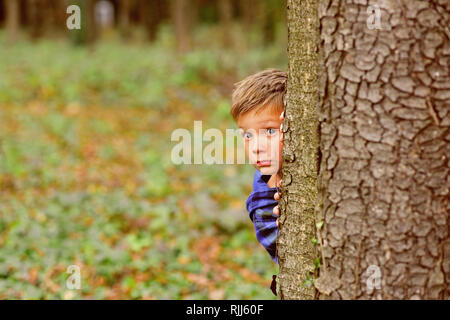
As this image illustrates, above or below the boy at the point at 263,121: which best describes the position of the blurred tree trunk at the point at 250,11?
above

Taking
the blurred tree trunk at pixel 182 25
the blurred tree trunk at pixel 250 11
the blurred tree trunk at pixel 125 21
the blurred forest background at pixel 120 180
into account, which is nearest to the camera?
the blurred forest background at pixel 120 180

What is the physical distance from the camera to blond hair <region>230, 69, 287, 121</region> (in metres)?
2.67

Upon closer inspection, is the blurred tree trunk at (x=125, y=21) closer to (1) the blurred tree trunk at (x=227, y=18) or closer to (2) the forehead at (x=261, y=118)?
(1) the blurred tree trunk at (x=227, y=18)

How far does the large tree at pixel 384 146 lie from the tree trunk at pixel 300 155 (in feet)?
0.53

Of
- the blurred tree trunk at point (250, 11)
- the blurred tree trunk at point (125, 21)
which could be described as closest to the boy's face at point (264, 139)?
the blurred tree trunk at point (250, 11)

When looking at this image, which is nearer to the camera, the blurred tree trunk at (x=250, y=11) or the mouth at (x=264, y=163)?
the mouth at (x=264, y=163)

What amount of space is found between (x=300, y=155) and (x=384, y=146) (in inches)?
19.7

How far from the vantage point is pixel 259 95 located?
2.67 meters

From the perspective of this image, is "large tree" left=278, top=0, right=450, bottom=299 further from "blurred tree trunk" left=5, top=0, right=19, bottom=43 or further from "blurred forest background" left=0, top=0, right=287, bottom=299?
"blurred tree trunk" left=5, top=0, right=19, bottom=43

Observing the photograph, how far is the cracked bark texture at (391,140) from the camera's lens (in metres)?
1.97

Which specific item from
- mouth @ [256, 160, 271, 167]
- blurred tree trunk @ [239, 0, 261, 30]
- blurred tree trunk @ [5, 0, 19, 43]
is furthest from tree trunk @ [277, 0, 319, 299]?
blurred tree trunk @ [239, 0, 261, 30]

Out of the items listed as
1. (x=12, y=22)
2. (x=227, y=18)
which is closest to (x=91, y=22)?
(x=12, y=22)

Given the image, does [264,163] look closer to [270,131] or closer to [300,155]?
[270,131]
